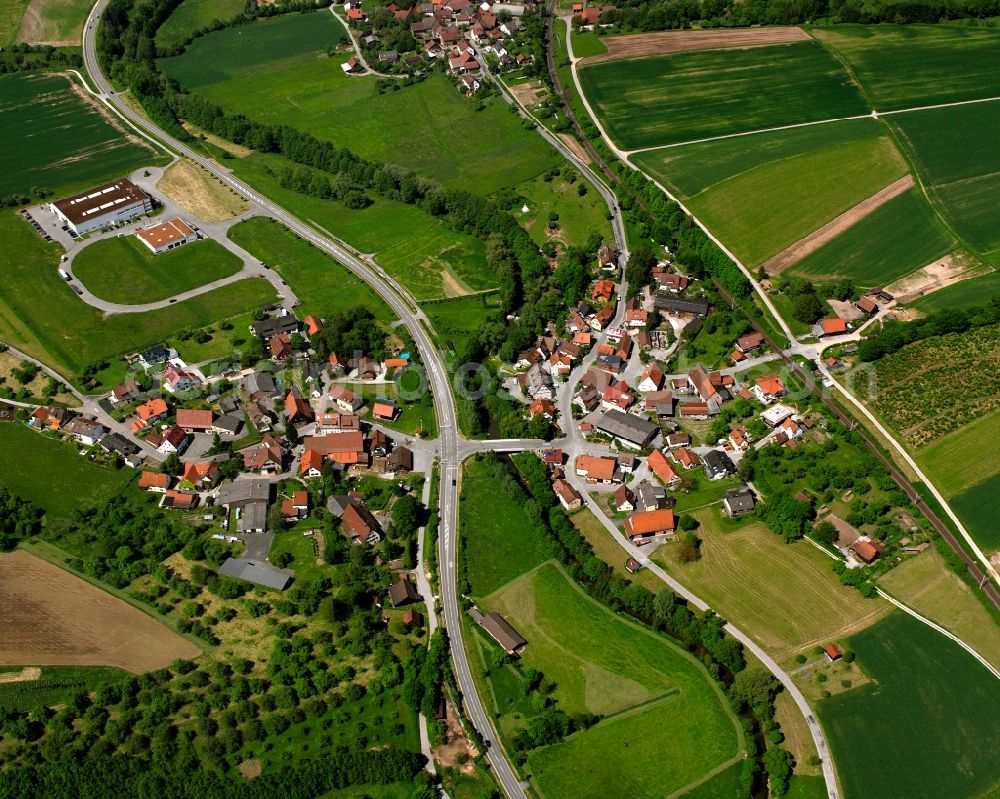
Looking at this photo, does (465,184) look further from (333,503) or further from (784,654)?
(784,654)

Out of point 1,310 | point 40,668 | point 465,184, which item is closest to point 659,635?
point 40,668

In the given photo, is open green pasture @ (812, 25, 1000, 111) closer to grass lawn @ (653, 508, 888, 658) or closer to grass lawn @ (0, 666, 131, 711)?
grass lawn @ (653, 508, 888, 658)

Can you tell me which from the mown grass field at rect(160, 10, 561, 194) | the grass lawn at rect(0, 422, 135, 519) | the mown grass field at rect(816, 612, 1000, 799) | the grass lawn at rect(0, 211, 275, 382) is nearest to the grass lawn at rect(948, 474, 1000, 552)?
the mown grass field at rect(816, 612, 1000, 799)

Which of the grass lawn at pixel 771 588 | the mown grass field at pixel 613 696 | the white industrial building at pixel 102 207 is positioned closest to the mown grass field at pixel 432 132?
the white industrial building at pixel 102 207

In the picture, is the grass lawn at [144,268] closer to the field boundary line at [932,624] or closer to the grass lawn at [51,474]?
the grass lawn at [51,474]

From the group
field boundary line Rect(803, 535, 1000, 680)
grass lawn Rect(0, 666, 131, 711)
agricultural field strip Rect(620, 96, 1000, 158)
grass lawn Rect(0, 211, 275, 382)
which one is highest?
agricultural field strip Rect(620, 96, 1000, 158)

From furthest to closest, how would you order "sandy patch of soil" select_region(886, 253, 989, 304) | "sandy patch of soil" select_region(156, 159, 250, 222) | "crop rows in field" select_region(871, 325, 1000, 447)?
"sandy patch of soil" select_region(156, 159, 250, 222) → "sandy patch of soil" select_region(886, 253, 989, 304) → "crop rows in field" select_region(871, 325, 1000, 447)

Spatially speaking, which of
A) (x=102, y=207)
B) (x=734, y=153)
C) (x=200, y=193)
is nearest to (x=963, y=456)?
(x=734, y=153)

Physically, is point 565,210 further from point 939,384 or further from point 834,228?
point 939,384
